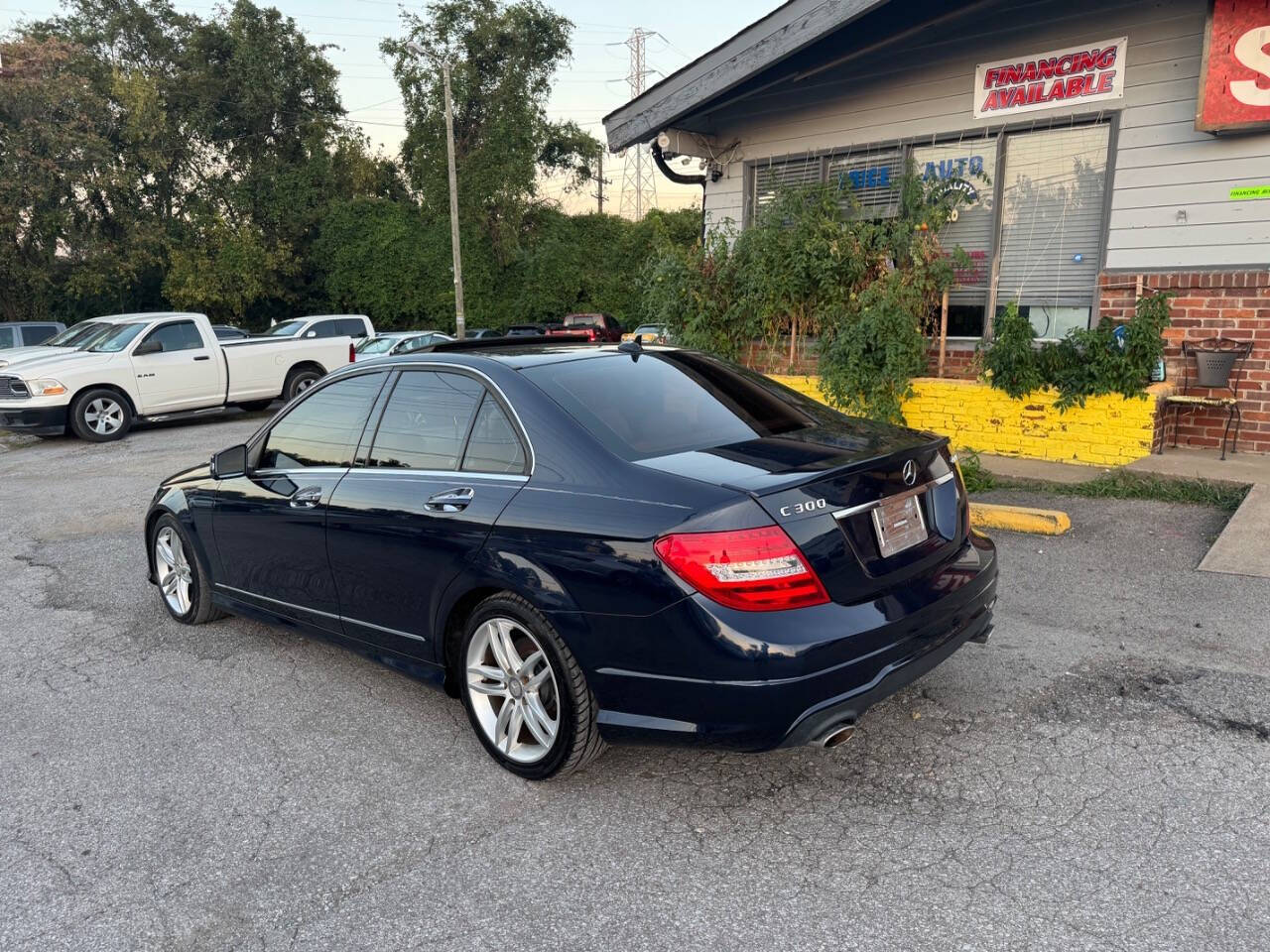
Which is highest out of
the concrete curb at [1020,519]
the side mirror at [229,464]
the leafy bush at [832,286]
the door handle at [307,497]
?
the leafy bush at [832,286]

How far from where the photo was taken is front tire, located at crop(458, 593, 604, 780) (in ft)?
10.6

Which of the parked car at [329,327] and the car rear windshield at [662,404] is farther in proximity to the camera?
the parked car at [329,327]

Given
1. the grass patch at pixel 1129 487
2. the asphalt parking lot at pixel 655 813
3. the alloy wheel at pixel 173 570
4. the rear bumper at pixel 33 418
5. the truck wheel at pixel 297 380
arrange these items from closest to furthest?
the asphalt parking lot at pixel 655 813 < the alloy wheel at pixel 173 570 < the grass patch at pixel 1129 487 < the rear bumper at pixel 33 418 < the truck wheel at pixel 297 380

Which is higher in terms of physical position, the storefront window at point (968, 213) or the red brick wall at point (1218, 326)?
the storefront window at point (968, 213)

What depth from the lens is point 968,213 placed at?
32.2ft

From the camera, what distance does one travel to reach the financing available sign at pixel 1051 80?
28.3 ft

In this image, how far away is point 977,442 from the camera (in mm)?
8883

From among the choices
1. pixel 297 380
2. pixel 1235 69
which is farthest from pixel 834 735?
pixel 297 380

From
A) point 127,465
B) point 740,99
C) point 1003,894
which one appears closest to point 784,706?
point 1003,894

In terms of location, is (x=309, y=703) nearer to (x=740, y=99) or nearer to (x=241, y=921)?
(x=241, y=921)

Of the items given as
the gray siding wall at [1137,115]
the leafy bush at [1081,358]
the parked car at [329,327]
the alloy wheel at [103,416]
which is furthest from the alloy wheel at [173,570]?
the parked car at [329,327]

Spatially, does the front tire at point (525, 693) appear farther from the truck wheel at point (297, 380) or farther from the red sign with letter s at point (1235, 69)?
the truck wheel at point (297, 380)

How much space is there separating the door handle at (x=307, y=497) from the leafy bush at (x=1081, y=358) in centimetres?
625

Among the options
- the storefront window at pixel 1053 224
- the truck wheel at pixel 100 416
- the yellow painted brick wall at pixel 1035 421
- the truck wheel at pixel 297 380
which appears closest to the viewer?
the yellow painted brick wall at pixel 1035 421
